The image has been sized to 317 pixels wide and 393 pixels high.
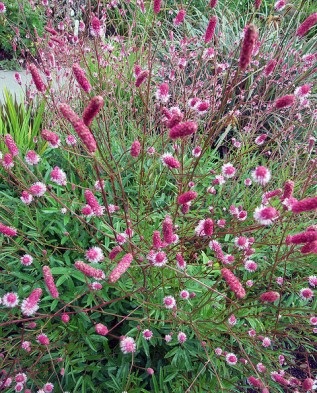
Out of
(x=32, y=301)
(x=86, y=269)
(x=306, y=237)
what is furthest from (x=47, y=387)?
(x=306, y=237)

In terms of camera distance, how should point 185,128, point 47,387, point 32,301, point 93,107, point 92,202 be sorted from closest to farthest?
1. point 93,107
2. point 185,128
3. point 32,301
4. point 92,202
5. point 47,387

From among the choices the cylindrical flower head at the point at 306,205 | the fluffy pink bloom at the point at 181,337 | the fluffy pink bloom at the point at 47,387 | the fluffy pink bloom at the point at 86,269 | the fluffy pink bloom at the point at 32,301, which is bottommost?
the fluffy pink bloom at the point at 47,387

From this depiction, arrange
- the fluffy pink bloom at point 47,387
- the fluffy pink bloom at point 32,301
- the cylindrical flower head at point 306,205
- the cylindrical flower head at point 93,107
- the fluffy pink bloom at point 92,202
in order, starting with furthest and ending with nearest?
the fluffy pink bloom at point 47,387 < the fluffy pink bloom at point 92,202 < the fluffy pink bloom at point 32,301 < the cylindrical flower head at point 306,205 < the cylindrical flower head at point 93,107

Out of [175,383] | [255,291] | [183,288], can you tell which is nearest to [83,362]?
[175,383]

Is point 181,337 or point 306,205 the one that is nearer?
point 306,205

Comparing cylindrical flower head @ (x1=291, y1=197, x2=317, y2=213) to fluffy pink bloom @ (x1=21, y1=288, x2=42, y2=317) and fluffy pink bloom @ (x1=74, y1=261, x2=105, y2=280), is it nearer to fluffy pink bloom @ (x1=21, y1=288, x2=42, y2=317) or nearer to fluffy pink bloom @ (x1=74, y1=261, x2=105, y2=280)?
fluffy pink bloom @ (x1=74, y1=261, x2=105, y2=280)

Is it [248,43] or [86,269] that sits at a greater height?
[248,43]

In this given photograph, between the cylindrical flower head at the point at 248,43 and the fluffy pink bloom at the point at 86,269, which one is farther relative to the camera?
the fluffy pink bloom at the point at 86,269

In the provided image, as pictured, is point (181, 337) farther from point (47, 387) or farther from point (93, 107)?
Answer: point (93, 107)

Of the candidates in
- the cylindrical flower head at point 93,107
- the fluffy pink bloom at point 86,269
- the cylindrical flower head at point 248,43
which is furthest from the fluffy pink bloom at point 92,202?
the cylindrical flower head at point 248,43

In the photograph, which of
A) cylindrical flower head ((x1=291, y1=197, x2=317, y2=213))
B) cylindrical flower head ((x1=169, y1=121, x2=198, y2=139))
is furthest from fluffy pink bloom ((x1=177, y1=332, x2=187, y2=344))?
cylindrical flower head ((x1=169, y1=121, x2=198, y2=139))

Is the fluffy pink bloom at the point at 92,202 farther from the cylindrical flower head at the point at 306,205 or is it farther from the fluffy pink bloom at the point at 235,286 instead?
the cylindrical flower head at the point at 306,205

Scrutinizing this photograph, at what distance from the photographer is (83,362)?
184 centimetres

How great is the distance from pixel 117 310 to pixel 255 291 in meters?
0.81
